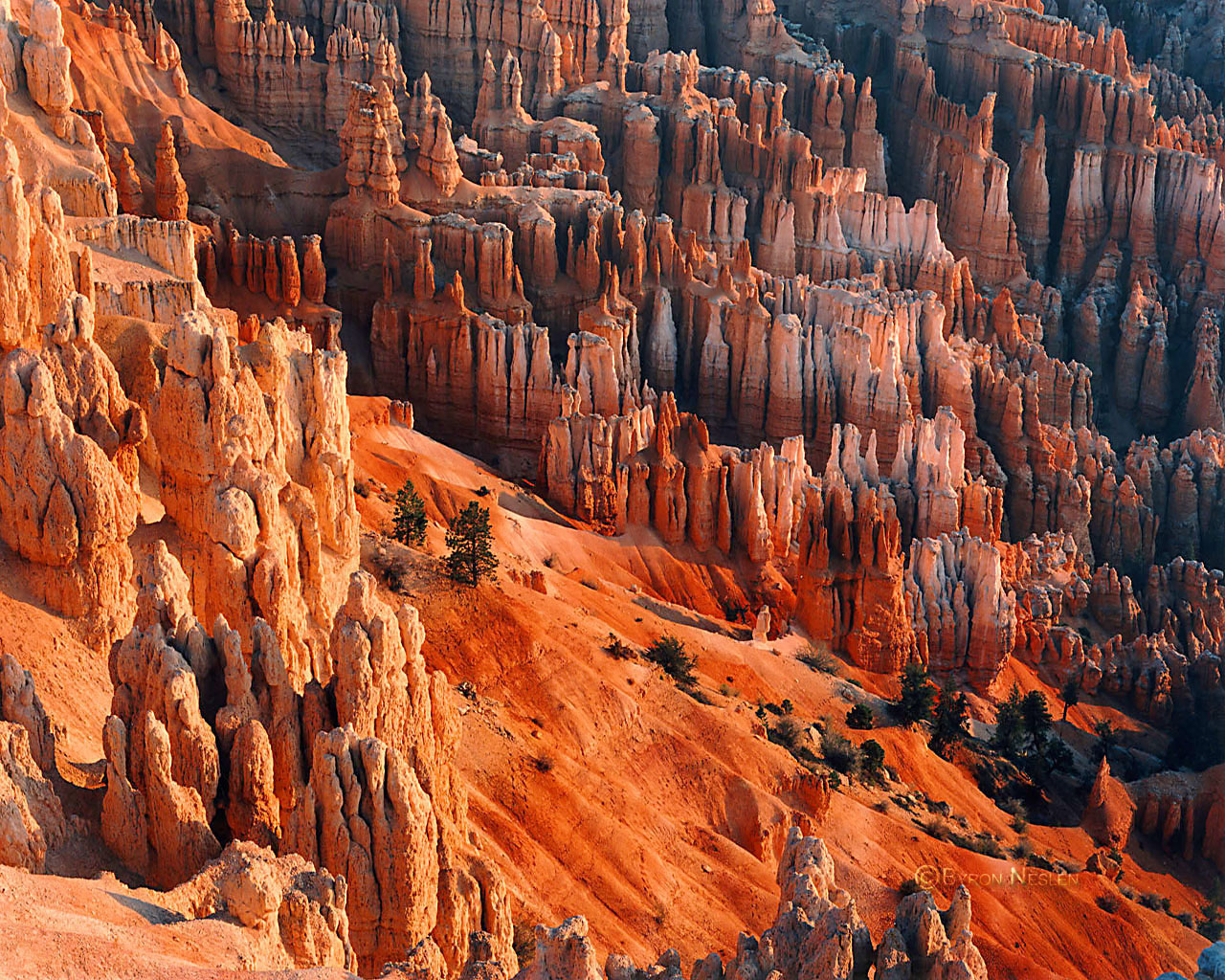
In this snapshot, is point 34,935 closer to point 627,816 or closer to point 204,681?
point 204,681

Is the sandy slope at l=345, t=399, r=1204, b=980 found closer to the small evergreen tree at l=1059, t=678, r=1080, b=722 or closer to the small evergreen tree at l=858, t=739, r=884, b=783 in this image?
the small evergreen tree at l=858, t=739, r=884, b=783

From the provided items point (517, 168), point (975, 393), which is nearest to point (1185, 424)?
point (975, 393)

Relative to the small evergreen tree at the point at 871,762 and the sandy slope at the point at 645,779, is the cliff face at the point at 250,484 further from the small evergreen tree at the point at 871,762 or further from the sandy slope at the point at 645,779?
the small evergreen tree at the point at 871,762

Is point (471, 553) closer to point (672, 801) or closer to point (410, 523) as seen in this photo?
point (410, 523)

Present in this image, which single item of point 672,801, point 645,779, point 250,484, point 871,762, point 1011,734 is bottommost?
point 1011,734

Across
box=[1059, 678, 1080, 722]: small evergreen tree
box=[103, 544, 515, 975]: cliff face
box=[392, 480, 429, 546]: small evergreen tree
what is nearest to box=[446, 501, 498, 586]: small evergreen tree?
box=[392, 480, 429, 546]: small evergreen tree

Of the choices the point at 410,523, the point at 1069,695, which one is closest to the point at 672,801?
the point at 410,523
